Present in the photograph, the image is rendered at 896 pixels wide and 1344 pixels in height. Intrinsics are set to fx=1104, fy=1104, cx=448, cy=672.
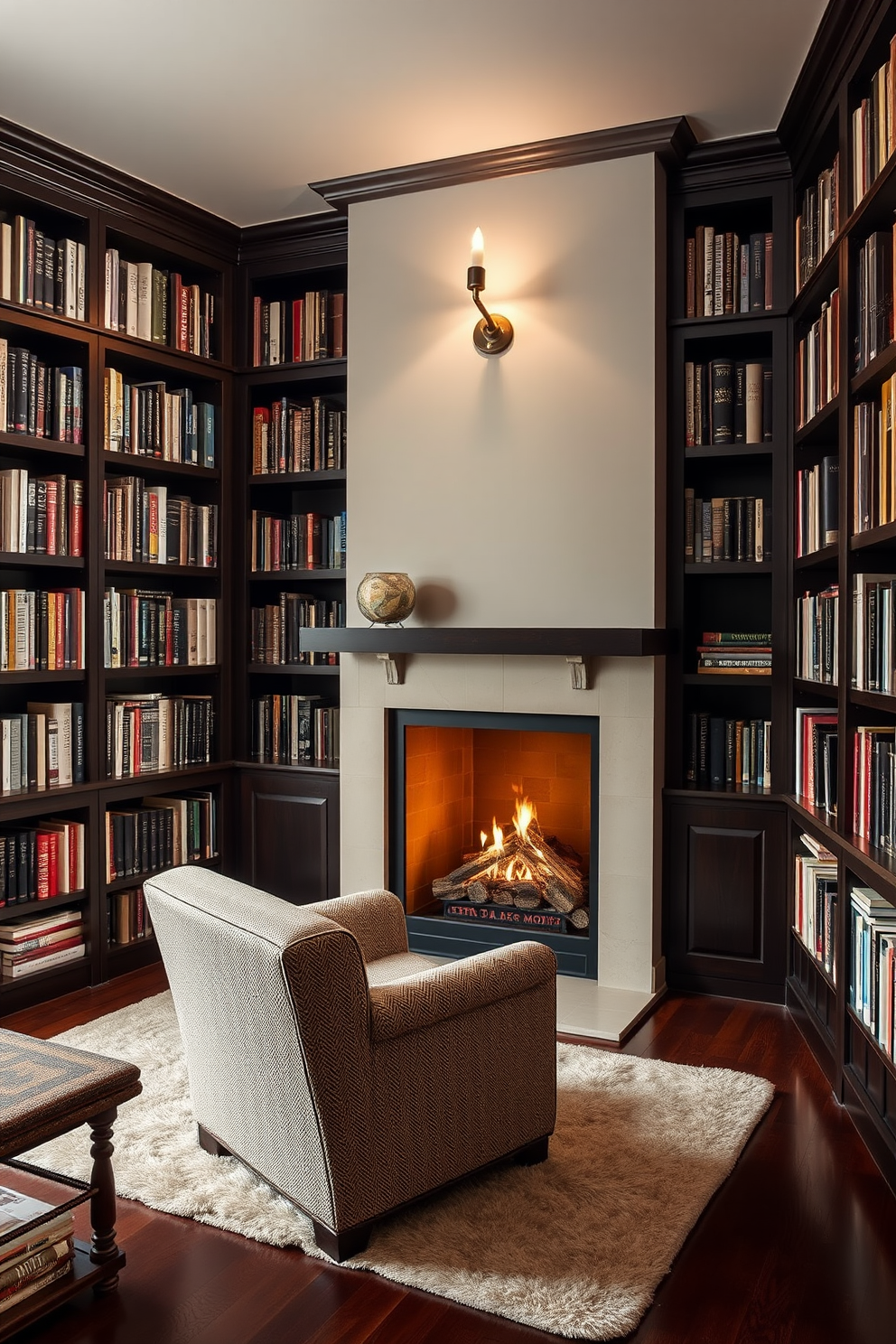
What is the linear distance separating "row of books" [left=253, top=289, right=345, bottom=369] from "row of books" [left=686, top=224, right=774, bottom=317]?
1.43m

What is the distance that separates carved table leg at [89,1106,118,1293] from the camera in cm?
215

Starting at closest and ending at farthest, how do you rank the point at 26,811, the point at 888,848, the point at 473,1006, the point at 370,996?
the point at 370,996
the point at 473,1006
the point at 888,848
the point at 26,811

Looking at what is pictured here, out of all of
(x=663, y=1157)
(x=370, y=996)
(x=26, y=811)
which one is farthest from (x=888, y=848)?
(x=26, y=811)

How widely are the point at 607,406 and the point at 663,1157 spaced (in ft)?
8.01

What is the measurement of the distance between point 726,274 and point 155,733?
2766mm

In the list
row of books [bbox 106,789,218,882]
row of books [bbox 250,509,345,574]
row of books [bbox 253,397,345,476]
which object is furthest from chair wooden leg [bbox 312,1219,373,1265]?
row of books [bbox 253,397,345,476]

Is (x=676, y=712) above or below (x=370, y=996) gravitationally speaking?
above

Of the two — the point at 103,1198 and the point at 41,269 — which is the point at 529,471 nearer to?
the point at 41,269

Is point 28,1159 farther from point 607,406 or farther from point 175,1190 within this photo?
point 607,406

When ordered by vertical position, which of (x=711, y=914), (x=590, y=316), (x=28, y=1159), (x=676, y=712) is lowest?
(x=28, y=1159)

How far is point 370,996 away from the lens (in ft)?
7.44

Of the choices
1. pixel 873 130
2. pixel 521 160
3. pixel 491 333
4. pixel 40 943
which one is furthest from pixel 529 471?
pixel 40 943

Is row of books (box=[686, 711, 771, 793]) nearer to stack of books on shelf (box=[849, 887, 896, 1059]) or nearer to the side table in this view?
stack of books on shelf (box=[849, 887, 896, 1059])

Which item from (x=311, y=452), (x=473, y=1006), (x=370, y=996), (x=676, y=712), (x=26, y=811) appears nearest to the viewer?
(x=370, y=996)
